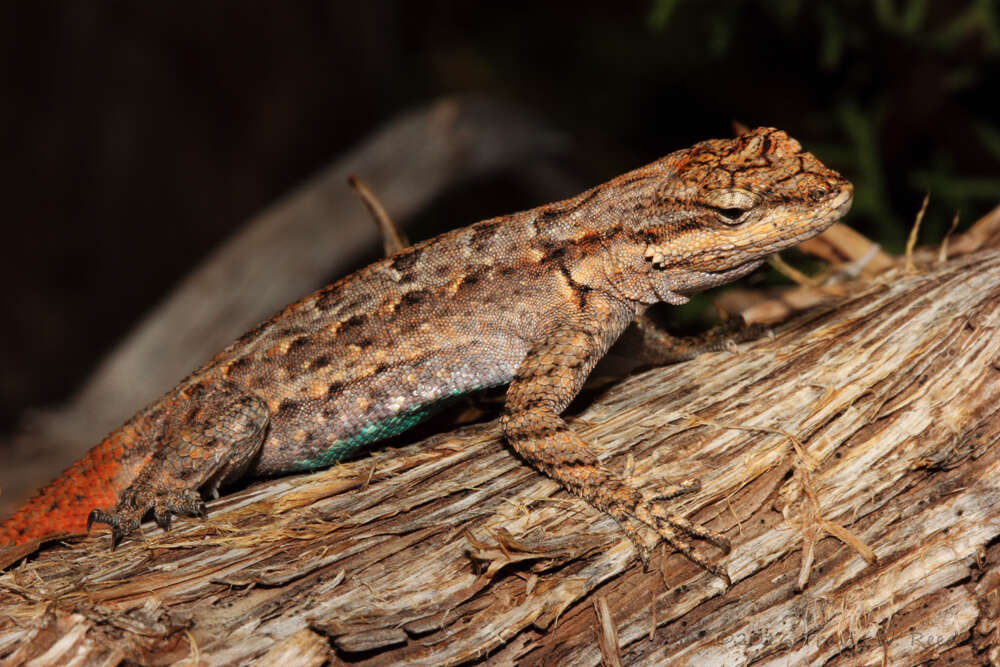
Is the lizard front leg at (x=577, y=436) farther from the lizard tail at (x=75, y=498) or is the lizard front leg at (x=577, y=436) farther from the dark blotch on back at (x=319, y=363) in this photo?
the lizard tail at (x=75, y=498)

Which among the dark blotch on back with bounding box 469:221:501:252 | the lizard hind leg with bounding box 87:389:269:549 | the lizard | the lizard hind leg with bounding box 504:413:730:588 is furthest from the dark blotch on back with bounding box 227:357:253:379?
the lizard hind leg with bounding box 504:413:730:588

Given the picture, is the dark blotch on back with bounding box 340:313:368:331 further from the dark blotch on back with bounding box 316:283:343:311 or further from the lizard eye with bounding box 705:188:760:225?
the lizard eye with bounding box 705:188:760:225

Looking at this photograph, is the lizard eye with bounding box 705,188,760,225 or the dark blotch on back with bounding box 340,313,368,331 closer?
the lizard eye with bounding box 705,188,760,225

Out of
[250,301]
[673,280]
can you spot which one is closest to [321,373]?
[673,280]

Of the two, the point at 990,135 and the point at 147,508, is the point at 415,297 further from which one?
the point at 990,135

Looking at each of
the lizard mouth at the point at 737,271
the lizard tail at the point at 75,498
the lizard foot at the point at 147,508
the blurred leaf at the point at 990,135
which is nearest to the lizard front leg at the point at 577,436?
the lizard mouth at the point at 737,271

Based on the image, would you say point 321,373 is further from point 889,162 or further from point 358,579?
point 889,162

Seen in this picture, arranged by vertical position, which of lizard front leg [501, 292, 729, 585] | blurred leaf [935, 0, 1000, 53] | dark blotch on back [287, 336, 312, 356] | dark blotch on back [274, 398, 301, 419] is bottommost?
lizard front leg [501, 292, 729, 585]
